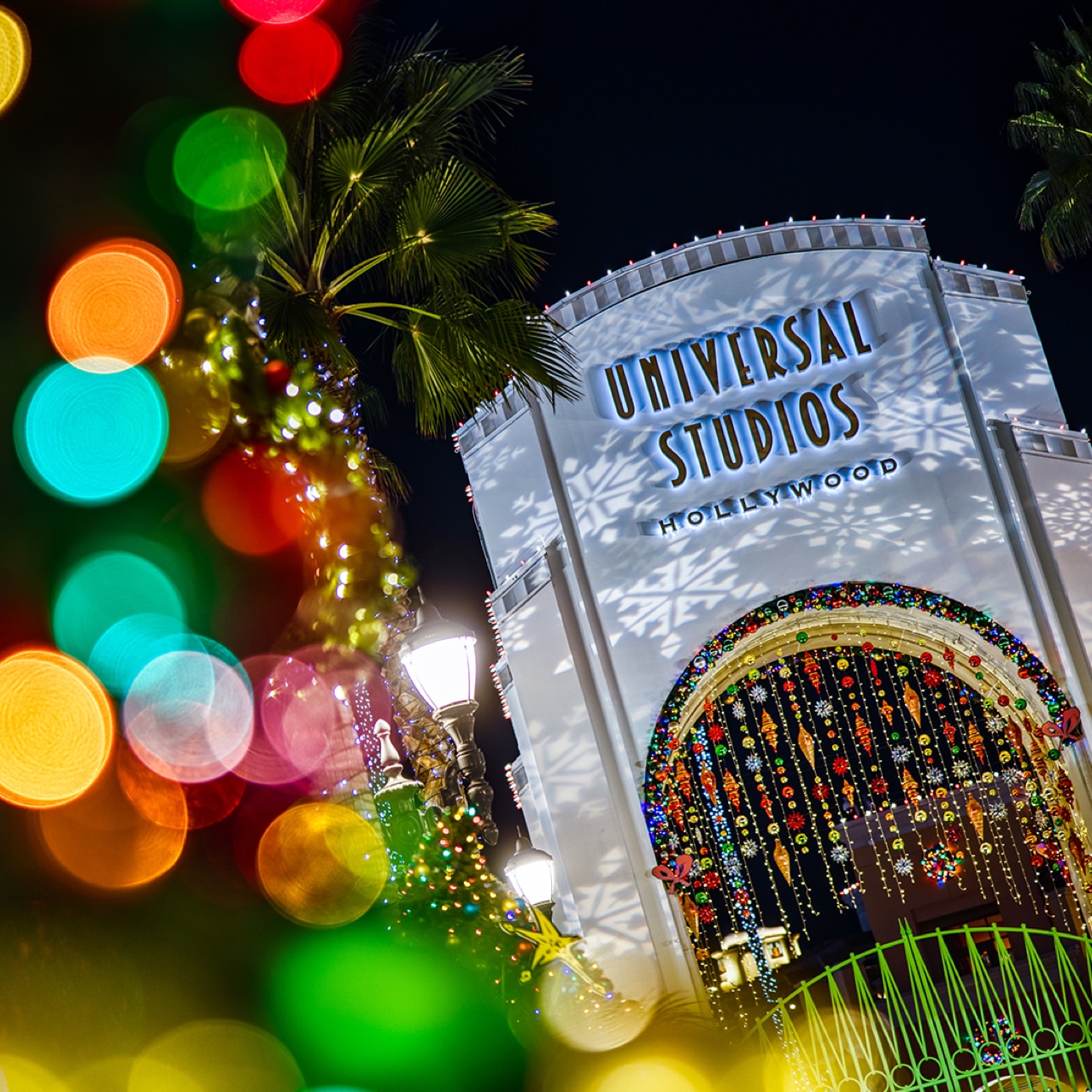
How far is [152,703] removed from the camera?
4.73ft

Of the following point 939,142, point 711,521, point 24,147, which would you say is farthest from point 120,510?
point 939,142

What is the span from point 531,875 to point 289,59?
279 inches

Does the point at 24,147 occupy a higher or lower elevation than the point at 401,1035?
higher

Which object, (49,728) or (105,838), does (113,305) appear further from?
(105,838)

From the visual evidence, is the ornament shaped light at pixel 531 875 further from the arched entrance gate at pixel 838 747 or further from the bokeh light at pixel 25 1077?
the bokeh light at pixel 25 1077

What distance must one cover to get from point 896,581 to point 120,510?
47.1 ft

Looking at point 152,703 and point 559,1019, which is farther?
point 559,1019

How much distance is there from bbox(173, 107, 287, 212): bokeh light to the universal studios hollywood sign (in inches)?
535

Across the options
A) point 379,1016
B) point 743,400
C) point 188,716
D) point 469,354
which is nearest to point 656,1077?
point 379,1016

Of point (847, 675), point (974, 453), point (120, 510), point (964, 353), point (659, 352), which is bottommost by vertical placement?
point (120, 510)

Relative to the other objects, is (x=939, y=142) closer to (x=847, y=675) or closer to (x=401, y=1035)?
(x=847, y=675)

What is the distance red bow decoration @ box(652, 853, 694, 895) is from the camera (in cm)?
1405

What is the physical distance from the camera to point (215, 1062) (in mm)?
1444

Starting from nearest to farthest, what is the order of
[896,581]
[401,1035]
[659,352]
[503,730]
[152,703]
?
[152,703] → [401,1035] → [896,581] → [659,352] → [503,730]
